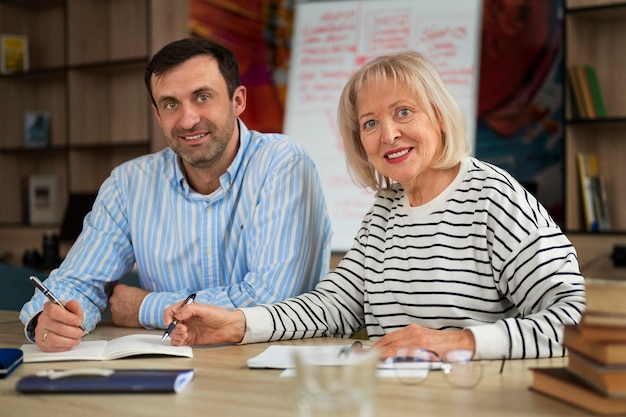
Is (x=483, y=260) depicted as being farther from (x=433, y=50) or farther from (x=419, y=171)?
(x=433, y=50)

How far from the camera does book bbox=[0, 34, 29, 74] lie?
570cm

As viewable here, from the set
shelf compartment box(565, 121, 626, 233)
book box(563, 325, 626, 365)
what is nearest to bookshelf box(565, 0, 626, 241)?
shelf compartment box(565, 121, 626, 233)

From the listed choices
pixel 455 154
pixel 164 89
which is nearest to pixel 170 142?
pixel 164 89

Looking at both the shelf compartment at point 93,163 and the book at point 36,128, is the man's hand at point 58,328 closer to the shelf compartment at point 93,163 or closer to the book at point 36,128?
the shelf compartment at point 93,163

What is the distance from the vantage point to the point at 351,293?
6.50 ft

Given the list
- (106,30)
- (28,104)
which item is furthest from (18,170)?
(106,30)

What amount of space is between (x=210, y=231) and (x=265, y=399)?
108cm

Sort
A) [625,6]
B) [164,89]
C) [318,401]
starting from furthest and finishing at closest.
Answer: [625,6] < [164,89] < [318,401]

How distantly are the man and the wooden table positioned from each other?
70 cm

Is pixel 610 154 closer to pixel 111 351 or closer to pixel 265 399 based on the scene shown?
pixel 111 351

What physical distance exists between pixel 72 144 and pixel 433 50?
2611 millimetres

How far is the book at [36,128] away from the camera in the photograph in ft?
19.0

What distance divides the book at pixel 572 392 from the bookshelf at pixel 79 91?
4104mm

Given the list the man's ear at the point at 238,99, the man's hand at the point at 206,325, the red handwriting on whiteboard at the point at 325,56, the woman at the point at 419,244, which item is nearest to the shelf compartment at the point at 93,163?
the red handwriting on whiteboard at the point at 325,56
